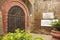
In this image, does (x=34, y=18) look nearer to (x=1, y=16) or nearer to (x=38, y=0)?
(x=38, y=0)

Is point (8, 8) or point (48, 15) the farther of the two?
point (48, 15)

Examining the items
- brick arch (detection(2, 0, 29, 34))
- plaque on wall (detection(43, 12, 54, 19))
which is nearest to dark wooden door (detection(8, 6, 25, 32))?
brick arch (detection(2, 0, 29, 34))

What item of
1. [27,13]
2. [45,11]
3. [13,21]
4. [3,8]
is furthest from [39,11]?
[3,8]

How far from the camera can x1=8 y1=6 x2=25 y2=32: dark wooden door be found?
3.83m

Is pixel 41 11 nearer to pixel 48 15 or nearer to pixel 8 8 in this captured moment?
pixel 48 15

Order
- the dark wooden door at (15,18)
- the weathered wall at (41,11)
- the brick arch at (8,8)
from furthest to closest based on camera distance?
the weathered wall at (41,11) < the dark wooden door at (15,18) < the brick arch at (8,8)

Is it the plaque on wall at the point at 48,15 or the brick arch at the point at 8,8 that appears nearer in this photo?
the brick arch at the point at 8,8

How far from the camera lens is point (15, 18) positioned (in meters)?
3.93

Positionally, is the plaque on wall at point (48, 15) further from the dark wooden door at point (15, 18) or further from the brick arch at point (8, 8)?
the dark wooden door at point (15, 18)

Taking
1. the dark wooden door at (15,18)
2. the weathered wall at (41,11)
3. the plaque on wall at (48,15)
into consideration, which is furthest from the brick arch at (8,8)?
the plaque on wall at (48,15)

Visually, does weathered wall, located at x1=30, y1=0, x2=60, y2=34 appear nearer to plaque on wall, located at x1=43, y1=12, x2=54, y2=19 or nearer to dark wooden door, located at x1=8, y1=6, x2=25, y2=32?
plaque on wall, located at x1=43, y1=12, x2=54, y2=19

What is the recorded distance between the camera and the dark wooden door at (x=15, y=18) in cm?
383

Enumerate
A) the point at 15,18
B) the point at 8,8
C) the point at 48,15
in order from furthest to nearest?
the point at 48,15
the point at 15,18
the point at 8,8

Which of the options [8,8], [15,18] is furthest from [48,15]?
[8,8]
